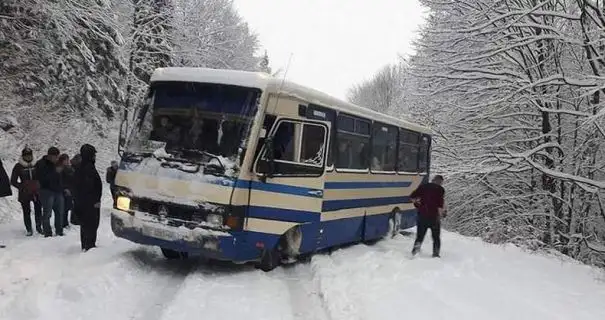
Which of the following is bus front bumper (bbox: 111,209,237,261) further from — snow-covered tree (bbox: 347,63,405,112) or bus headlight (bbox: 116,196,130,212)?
snow-covered tree (bbox: 347,63,405,112)

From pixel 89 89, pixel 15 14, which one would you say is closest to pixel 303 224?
pixel 15 14

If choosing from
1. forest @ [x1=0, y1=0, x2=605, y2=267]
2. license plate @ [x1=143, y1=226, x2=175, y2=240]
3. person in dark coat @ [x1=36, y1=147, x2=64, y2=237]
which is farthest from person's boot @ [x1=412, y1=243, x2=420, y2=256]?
person in dark coat @ [x1=36, y1=147, x2=64, y2=237]

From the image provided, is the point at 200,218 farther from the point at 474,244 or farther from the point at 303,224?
the point at 474,244

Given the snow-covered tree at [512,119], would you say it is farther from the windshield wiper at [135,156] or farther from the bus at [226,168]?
the windshield wiper at [135,156]

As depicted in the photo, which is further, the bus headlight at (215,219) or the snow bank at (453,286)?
the bus headlight at (215,219)

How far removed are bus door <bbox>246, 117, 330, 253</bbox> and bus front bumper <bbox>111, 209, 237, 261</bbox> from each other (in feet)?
1.70

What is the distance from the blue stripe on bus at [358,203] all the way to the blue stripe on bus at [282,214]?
0.53m

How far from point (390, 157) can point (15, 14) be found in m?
9.21

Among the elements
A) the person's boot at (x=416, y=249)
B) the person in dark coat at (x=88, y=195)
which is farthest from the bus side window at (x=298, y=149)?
the person's boot at (x=416, y=249)

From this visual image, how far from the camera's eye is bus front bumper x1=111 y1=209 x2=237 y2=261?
845 cm

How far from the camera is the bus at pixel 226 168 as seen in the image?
336 inches

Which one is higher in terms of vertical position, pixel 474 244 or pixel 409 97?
pixel 409 97

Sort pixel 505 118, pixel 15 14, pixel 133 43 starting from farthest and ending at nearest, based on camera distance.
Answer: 1. pixel 133 43
2. pixel 505 118
3. pixel 15 14

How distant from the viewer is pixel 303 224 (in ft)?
32.8
